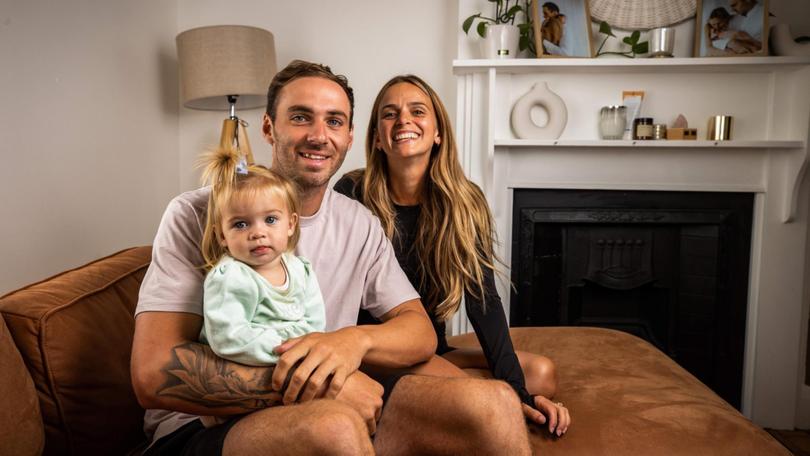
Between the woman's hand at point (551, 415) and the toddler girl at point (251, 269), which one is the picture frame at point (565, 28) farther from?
the toddler girl at point (251, 269)

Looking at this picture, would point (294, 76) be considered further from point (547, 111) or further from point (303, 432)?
point (547, 111)

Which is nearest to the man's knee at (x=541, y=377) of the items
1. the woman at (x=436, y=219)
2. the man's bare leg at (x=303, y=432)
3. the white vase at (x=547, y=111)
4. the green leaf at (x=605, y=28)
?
the woman at (x=436, y=219)

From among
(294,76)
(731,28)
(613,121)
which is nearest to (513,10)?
(613,121)

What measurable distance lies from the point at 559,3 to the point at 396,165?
4.40 ft

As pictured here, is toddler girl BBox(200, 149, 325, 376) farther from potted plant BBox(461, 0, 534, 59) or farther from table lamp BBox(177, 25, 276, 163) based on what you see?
potted plant BBox(461, 0, 534, 59)

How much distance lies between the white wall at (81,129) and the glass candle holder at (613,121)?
206 centimetres

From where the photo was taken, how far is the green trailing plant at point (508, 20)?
2646 millimetres

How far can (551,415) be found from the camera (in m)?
1.48

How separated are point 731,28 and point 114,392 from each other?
2643mm

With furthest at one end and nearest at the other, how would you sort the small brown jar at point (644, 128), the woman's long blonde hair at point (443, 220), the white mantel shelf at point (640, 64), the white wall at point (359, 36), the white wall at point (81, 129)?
the white wall at point (359, 36)
the small brown jar at point (644, 128)
the white mantel shelf at point (640, 64)
the white wall at point (81, 129)
the woman's long blonde hair at point (443, 220)

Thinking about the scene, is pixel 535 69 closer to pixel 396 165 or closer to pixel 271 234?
pixel 396 165

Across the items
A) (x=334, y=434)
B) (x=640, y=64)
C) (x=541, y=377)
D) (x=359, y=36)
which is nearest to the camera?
(x=334, y=434)

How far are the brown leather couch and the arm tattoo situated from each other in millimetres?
235

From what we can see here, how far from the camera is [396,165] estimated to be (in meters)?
1.84
